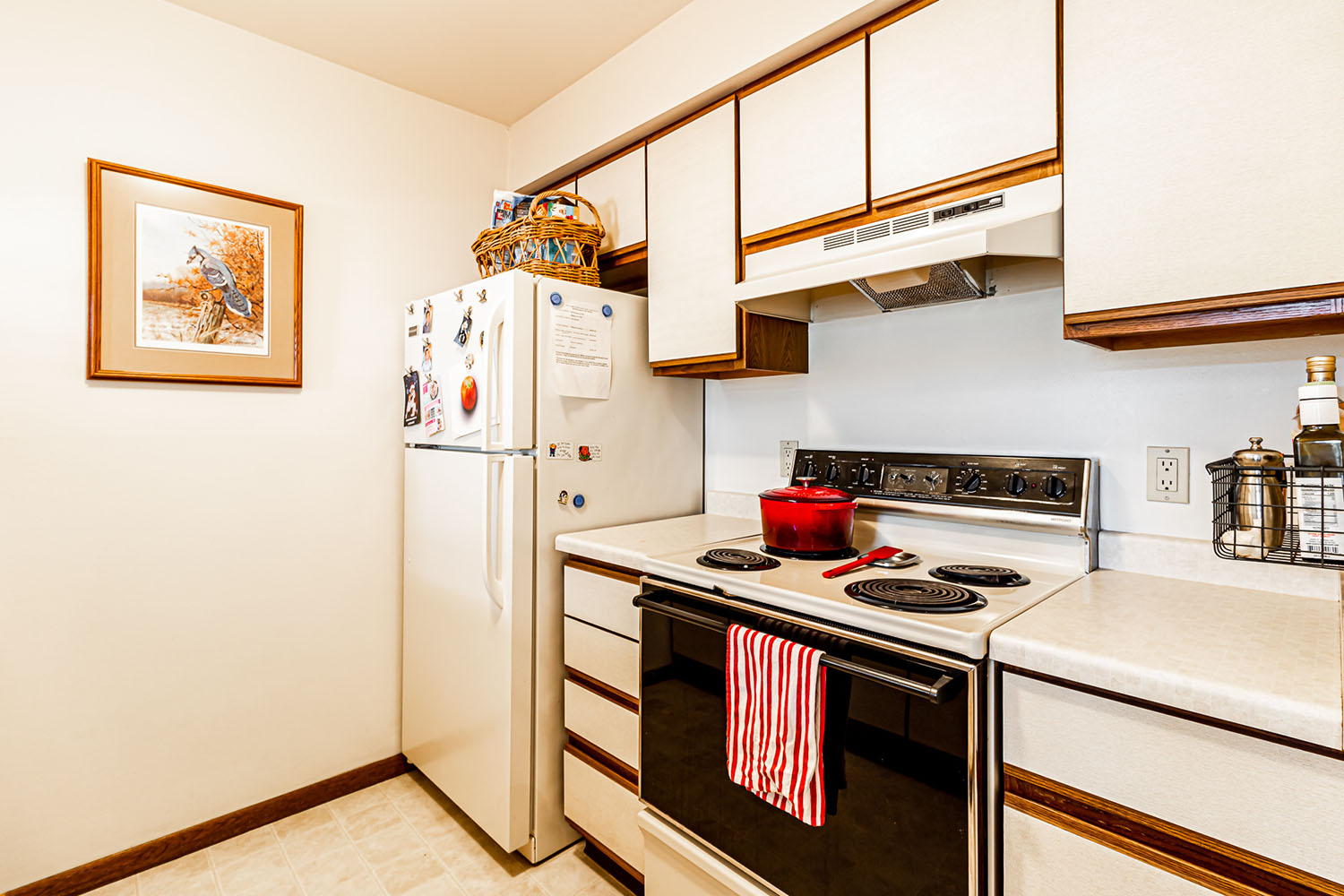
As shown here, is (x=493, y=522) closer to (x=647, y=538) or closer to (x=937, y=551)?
(x=647, y=538)

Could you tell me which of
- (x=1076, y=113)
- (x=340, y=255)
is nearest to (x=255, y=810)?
(x=340, y=255)

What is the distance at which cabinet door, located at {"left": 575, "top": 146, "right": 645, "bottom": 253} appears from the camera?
7.31 ft

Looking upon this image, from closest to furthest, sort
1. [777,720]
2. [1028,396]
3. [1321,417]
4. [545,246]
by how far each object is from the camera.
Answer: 1. [1321,417]
2. [777,720]
3. [1028,396]
4. [545,246]

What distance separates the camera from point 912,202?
1517mm

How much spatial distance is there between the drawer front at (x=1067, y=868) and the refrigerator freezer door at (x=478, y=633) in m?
1.29

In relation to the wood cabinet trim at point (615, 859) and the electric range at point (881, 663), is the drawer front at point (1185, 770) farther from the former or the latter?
the wood cabinet trim at point (615, 859)

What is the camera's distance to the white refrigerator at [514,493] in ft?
6.12

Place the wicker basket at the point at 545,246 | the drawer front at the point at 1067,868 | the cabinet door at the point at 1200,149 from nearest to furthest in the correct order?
the drawer front at the point at 1067,868 < the cabinet door at the point at 1200,149 < the wicker basket at the point at 545,246

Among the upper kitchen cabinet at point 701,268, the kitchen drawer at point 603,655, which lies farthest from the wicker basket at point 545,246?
the kitchen drawer at point 603,655

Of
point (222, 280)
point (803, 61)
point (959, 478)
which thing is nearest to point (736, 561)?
point (959, 478)

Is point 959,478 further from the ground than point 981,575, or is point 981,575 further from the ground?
point 959,478

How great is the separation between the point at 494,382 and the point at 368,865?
1.49 meters

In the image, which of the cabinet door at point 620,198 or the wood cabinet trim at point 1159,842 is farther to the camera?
the cabinet door at point 620,198

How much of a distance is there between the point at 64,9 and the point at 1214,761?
3084 millimetres
